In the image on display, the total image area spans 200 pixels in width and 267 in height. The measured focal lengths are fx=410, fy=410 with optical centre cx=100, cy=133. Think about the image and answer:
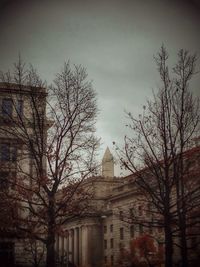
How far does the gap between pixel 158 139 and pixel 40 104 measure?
→ 6368 mm

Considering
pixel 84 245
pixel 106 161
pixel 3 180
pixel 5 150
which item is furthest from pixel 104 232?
pixel 3 180

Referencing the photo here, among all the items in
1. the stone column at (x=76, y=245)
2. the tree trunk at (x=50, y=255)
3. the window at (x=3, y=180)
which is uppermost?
the window at (x=3, y=180)

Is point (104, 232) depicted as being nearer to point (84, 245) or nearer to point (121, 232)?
point (84, 245)

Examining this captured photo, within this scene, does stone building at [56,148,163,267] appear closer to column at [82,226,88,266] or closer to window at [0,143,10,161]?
column at [82,226,88,266]

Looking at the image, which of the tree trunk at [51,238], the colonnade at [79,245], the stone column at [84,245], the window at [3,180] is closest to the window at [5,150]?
the window at [3,180]

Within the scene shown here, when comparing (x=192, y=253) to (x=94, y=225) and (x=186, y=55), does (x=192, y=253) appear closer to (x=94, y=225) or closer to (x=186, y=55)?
(x=186, y=55)

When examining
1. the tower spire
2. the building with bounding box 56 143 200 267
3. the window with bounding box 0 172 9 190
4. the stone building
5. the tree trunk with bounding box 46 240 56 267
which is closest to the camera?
the tree trunk with bounding box 46 240 56 267

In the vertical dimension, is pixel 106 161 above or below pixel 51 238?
above

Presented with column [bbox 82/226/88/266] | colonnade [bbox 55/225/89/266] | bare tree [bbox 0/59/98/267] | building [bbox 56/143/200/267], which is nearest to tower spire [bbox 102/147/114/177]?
bare tree [bbox 0/59/98/267]

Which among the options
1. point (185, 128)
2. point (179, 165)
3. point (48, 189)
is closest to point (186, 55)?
point (185, 128)

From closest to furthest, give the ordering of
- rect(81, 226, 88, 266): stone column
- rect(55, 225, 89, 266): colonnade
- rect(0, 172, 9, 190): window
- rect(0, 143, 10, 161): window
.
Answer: rect(0, 172, 9, 190): window < rect(0, 143, 10, 161): window < rect(81, 226, 88, 266): stone column < rect(55, 225, 89, 266): colonnade

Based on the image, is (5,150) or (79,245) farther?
(79,245)

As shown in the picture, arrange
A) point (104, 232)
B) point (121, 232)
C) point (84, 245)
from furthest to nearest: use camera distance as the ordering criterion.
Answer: point (84, 245), point (104, 232), point (121, 232)

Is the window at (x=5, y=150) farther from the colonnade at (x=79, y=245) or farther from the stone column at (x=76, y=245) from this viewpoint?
the stone column at (x=76, y=245)
